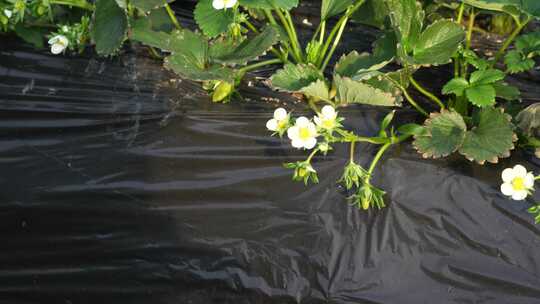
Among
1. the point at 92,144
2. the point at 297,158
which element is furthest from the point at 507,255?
the point at 92,144

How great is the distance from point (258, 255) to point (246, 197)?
0.12m

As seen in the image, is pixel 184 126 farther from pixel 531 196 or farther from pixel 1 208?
pixel 531 196

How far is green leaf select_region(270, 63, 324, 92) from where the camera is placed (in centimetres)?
123

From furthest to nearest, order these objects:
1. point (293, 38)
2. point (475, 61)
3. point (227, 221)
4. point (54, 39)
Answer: point (54, 39), point (293, 38), point (475, 61), point (227, 221)

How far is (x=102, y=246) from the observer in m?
1.18

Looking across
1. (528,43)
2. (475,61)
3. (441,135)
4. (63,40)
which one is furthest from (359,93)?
(63,40)

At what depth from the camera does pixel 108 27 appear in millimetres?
1442

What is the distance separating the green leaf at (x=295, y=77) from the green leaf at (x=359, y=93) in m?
0.08

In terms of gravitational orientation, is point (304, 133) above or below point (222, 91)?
below

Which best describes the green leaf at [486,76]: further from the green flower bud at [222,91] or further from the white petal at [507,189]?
the green flower bud at [222,91]

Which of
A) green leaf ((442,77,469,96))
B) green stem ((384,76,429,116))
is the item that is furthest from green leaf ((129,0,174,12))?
green leaf ((442,77,469,96))

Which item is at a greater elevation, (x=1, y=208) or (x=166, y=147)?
(x=166, y=147)

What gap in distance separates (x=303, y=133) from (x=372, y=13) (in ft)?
1.60

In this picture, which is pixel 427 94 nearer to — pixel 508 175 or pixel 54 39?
pixel 508 175
